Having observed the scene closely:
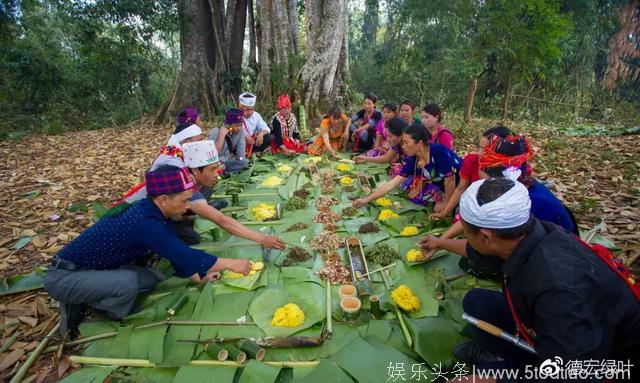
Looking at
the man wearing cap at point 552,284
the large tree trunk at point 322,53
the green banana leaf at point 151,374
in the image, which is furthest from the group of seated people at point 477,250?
the large tree trunk at point 322,53

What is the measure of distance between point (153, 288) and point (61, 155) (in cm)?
588

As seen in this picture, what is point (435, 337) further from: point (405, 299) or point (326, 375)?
point (326, 375)

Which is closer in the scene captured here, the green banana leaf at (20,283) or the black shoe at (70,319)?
the black shoe at (70,319)

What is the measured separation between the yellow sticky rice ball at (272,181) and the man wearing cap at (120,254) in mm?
2608

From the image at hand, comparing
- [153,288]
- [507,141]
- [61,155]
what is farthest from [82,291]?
[61,155]

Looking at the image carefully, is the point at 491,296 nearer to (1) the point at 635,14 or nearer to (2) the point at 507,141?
(2) the point at 507,141

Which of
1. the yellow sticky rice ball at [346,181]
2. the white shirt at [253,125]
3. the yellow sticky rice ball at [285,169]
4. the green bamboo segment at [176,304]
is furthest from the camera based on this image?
the white shirt at [253,125]

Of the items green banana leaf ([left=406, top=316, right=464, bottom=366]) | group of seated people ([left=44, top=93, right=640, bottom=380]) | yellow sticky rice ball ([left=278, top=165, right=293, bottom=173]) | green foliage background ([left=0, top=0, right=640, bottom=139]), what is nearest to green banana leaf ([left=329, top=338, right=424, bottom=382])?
green banana leaf ([left=406, top=316, right=464, bottom=366])

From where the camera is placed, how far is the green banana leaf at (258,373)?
2.04m

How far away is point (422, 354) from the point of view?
2.19m

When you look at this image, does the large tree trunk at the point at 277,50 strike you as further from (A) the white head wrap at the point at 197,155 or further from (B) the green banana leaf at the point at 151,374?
(B) the green banana leaf at the point at 151,374

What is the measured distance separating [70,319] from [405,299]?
2.42 meters

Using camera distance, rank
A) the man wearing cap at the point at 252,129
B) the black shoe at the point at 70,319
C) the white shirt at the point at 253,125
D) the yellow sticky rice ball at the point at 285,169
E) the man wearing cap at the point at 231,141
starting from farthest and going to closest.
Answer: the white shirt at the point at 253,125 → the man wearing cap at the point at 252,129 → the yellow sticky rice ball at the point at 285,169 → the man wearing cap at the point at 231,141 → the black shoe at the point at 70,319

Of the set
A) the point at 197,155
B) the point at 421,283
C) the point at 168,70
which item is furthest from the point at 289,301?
the point at 168,70
